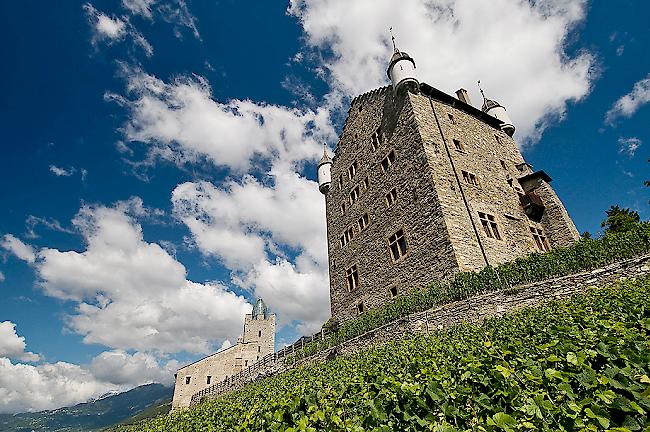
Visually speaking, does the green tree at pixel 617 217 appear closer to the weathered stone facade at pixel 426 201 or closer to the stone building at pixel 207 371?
the weathered stone facade at pixel 426 201

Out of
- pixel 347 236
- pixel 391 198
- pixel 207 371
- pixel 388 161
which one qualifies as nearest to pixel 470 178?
pixel 391 198

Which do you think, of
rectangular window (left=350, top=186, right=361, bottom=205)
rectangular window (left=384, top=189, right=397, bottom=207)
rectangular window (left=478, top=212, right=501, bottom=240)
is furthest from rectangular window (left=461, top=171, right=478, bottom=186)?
rectangular window (left=350, top=186, right=361, bottom=205)

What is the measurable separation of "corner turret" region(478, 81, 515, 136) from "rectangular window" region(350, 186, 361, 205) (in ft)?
48.7

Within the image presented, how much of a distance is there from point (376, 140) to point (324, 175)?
8032mm

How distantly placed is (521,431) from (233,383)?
29.3m

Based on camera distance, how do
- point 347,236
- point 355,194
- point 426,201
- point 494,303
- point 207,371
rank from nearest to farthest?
1. point 494,303
2. point 426,201
3. point 347,236
4. point 355,194
5. point 207,371

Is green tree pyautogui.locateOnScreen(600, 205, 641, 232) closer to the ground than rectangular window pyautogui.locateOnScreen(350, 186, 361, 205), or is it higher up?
closer to the ground

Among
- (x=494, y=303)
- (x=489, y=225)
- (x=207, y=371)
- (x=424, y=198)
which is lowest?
(x=494, y=303)

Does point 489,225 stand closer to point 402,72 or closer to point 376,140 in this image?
point 376,140

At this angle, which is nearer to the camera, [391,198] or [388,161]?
[391,198]

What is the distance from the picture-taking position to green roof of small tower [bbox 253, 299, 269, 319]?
69900 mm

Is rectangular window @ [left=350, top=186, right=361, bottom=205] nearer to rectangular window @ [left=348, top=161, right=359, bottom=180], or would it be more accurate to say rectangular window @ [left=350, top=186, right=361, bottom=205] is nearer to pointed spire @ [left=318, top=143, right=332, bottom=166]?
rectangular window @ [left=348, top=161, right=359, bottom=180]

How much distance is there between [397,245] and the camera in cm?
2183

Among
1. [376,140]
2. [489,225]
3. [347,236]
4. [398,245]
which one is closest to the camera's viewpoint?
[489,225]
